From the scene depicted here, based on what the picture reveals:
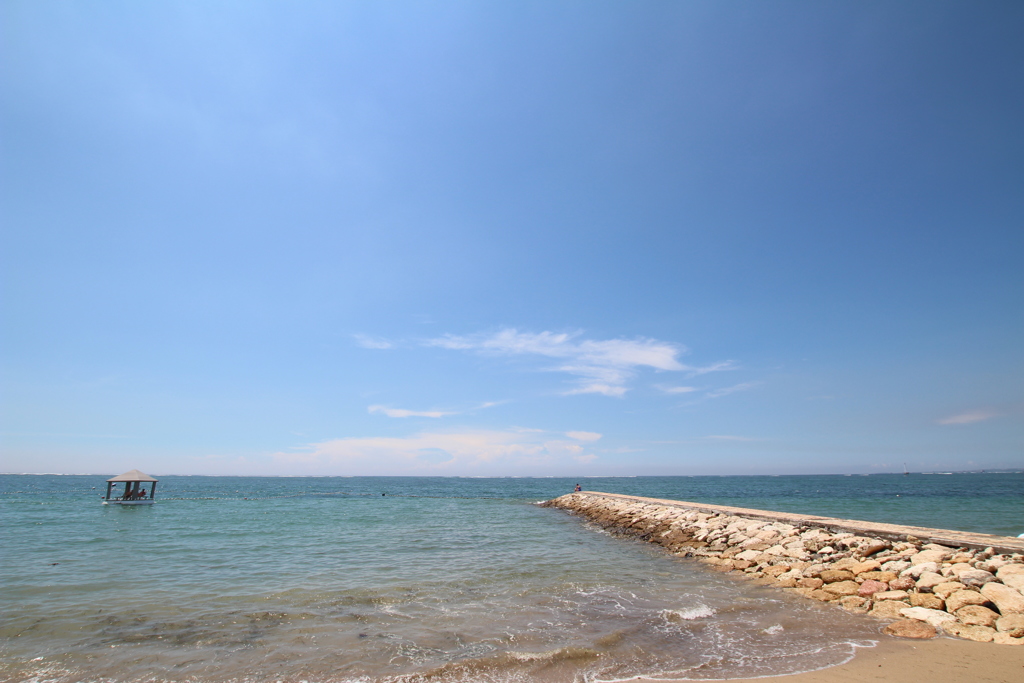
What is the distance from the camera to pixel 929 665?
634 cm

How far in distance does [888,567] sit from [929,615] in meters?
2.51

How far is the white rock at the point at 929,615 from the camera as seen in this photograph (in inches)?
311

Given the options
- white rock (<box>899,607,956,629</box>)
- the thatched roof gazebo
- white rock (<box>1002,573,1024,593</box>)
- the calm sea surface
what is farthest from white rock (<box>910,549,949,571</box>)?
the thatched roof gazebo

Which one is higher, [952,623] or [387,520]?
[952,623]

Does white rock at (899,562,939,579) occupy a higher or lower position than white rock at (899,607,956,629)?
higher

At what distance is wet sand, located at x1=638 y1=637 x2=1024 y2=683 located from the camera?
19.4 ft

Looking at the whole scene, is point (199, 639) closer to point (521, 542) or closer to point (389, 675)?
point (389, 675)

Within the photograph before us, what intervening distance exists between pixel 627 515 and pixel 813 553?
1467 centimetres

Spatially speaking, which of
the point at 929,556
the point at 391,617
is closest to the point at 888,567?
the point at 929,556

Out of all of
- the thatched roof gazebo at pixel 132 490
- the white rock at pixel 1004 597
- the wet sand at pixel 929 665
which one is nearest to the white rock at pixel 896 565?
the white rock at pixel 1004 597

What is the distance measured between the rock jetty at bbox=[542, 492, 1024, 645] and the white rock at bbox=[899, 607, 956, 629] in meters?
0.01

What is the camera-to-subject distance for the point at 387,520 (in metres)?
29.2

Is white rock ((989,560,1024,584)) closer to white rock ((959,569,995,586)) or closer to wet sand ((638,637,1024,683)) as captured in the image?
white rock ((959,569,995,586))

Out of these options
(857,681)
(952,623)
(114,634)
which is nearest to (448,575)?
(114,634)
